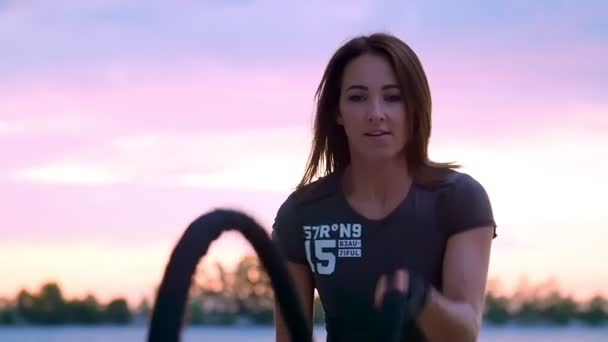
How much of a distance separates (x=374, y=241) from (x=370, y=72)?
0.56 metres

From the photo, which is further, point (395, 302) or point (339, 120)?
point (339, 120)

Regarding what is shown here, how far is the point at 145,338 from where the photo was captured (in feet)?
6.14

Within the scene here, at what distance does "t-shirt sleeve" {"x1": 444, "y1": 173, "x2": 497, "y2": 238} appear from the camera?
4.12 m

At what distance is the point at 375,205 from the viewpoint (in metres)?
4.31

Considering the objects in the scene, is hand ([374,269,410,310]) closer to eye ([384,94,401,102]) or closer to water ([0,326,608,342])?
water ([0,326,608,342])

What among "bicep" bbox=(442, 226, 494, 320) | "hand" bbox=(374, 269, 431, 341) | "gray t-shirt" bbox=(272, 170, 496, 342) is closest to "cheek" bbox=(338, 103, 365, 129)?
"gray t-shirt" bbox=(272, 170, 496, 342)

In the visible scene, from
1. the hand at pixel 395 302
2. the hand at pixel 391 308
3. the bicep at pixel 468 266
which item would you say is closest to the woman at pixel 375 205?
the bicep at pixel 468 266

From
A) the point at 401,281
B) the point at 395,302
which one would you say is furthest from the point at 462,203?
the point at 395,302

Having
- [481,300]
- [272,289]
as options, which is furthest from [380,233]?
[272,289]

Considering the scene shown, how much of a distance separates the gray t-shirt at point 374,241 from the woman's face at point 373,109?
248 millimetres

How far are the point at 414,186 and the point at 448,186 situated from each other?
4.5 inches

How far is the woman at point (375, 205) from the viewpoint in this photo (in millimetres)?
3936

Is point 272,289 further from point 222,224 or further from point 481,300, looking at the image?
point 481,300

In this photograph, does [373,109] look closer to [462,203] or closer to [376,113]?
[376,113]
